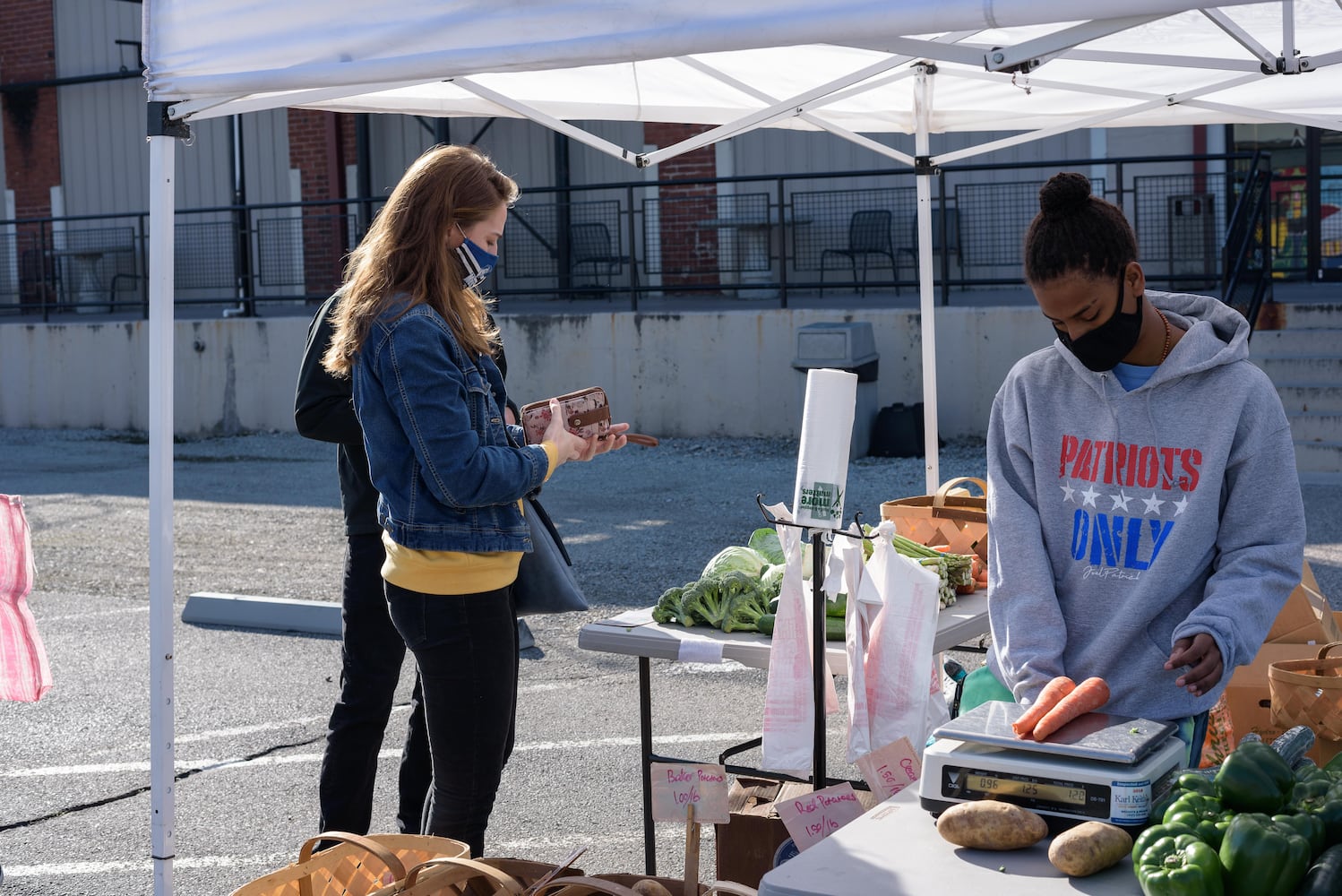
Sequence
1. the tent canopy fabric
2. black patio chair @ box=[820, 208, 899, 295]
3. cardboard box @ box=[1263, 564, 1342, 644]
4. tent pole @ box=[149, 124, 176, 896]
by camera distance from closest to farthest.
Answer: the tent canopy fabric < tent pole @ box=[149, 124, 176, 896] < cardboard box @ box=[1263, 564, 1342, 644] < black patio chair @ box=[820, 208, 899, 295]

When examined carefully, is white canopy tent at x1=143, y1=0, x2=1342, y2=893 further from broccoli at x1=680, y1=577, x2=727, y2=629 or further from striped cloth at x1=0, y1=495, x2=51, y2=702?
broccoli at x1=680, y1=577, x2=727, y2=629

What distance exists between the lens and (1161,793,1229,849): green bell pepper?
1.84 metres

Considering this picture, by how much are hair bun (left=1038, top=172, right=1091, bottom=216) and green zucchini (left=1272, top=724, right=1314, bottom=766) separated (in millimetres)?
960

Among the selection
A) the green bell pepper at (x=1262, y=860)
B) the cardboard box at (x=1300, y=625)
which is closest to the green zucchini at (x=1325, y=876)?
the green bell pepper at (x=1262, y=860)

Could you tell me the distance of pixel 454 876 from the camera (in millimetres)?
2584

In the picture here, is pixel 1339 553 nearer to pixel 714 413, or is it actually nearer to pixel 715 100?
Answer: pixel 715 100

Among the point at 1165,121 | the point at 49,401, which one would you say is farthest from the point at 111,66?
the point at 1165,121

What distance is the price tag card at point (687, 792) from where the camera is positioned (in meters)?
2.70

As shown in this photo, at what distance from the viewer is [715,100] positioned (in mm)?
5258

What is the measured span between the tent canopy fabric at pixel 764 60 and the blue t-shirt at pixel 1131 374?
57 centimetres

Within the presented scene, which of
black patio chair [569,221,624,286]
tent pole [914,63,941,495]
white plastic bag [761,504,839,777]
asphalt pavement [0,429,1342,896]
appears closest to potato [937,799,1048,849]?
white plastic bag [761,504,839,777]

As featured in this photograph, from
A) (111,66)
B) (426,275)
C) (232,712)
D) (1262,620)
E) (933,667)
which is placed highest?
(111,66)

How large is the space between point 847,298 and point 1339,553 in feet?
25.2

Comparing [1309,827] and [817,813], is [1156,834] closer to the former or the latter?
[1309,827]
